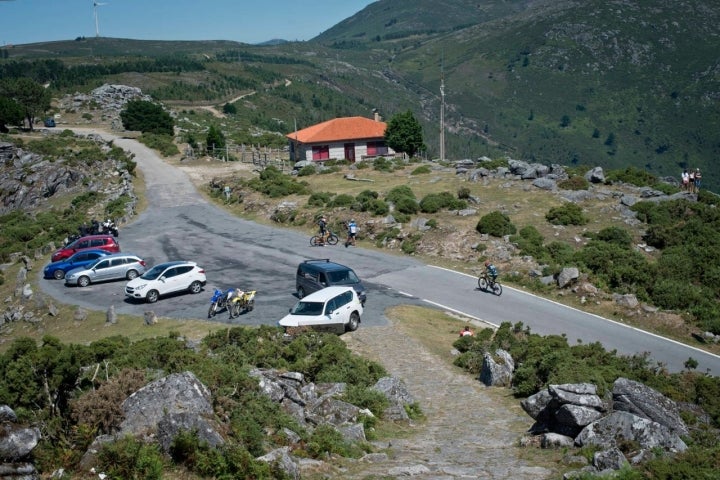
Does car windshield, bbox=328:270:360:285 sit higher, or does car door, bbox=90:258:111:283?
car windshield, bbox=328:270:360:285

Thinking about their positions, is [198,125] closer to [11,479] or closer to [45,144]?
[45,144]

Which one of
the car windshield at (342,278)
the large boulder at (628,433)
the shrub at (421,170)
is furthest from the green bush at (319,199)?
the large boulder at (628,433)

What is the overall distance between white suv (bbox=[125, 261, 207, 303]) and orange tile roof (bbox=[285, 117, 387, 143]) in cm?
4042

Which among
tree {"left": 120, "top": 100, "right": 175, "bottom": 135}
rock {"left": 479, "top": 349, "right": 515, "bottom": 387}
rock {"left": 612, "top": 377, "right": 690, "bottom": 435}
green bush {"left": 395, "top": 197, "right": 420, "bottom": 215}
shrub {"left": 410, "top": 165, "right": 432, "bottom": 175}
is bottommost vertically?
rock {"left": 479, "top": 349, "right": 515, "bottom": 387}

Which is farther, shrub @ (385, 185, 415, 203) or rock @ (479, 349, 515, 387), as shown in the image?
shrub @ (385, 185, 415, 203)

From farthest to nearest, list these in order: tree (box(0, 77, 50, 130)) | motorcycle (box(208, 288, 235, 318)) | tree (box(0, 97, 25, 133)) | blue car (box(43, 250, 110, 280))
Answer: tree (box(0, 77, 50, 130)) < tree (box(0, 97, 25, 133)) < blue car (box(43, 250, 110, 280)) < motorcycle (box(208, 288, 235, 318))

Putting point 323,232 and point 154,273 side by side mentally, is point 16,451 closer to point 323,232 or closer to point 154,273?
point 154,273

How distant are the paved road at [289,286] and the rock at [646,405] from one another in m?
9.84

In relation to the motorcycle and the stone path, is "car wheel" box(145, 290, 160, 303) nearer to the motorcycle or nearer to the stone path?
the motorcycle

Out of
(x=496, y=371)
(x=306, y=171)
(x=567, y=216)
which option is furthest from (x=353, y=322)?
(x=306, y=171)

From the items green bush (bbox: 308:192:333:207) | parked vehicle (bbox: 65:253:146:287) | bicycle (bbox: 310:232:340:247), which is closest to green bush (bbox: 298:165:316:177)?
green bush (bbox: 308:192:333:207)

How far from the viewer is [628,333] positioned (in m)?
27.4

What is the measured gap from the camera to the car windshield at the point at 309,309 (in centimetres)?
2406

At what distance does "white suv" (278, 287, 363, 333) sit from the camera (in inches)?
932
